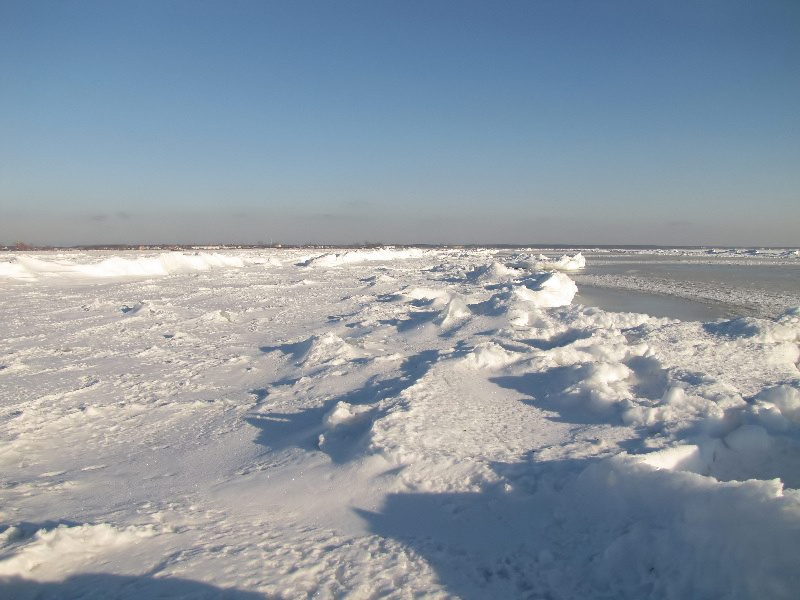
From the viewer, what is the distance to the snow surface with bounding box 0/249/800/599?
288cm

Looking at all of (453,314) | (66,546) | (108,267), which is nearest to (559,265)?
(453,314)

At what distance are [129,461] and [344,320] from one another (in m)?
6.74

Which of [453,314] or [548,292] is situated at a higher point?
[548,292]

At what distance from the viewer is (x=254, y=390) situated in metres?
6.64

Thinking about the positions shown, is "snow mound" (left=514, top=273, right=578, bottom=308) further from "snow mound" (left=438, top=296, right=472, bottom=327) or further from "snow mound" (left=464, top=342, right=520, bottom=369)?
"snow mound" (left=464, top=342, right=520, bottom=369)

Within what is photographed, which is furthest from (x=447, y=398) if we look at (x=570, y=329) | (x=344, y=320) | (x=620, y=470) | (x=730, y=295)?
(x=730, y=295)

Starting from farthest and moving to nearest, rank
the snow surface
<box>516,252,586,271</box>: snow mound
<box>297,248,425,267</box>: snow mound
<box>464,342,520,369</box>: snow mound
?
<box>297,248,425,267</box>: snow mound
<box>516,252,586,271</box>: snow mound
<box>464,342,520,369</box>: snow mound
the snow surface

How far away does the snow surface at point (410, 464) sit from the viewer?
2.88 meters

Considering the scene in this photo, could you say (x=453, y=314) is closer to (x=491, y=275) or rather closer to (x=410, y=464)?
(x=410, y=464)

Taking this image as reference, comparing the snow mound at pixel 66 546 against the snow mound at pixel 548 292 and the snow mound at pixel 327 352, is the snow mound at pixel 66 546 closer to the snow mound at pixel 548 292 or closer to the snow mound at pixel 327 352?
the snow mound at pixel 327 352

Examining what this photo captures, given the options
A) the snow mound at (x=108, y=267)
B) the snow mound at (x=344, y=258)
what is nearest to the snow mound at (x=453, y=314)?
the snow mound at (x=108, y=267)

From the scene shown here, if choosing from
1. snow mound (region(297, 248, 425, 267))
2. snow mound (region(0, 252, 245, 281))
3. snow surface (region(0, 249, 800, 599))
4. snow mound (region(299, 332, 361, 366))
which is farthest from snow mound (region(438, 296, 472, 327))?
snow mound (region(297, 248, 425, 267))

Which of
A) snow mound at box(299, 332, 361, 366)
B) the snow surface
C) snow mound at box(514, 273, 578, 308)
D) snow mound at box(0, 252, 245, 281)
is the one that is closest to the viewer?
the snow surface

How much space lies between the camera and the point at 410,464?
421 cm
